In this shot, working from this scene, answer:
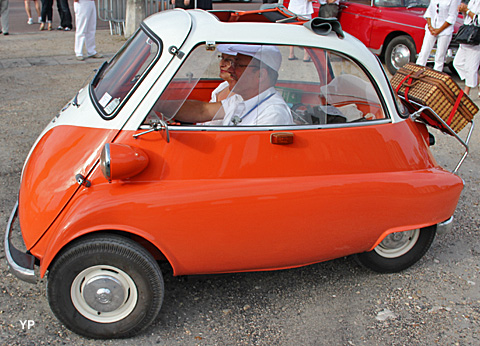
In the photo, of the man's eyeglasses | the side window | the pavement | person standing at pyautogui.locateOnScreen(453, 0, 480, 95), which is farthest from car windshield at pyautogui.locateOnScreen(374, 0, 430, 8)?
the man's eyeglasses

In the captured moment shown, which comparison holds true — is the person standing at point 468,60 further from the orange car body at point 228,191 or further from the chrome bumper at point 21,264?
the chrome bumper at point 21,264

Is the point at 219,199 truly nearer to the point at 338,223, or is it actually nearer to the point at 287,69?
the point at 338,223

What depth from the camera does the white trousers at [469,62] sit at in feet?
25.0

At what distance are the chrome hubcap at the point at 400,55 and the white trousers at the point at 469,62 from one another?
1729 mm

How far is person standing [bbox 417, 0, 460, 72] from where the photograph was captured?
7.96m

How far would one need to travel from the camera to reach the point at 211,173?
9.32ft

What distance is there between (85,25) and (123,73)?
24.0 feet

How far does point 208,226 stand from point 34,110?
5.11 metres

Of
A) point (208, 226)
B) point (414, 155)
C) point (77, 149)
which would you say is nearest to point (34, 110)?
Answer: point (77, 149)

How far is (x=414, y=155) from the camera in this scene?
10.7ft

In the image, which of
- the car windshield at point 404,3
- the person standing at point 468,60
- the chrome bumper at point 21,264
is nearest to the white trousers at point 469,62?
the person standing at point 468,60

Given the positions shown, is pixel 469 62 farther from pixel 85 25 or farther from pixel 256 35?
pixel 85 25

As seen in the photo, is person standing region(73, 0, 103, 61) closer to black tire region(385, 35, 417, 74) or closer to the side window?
black tire region(385, 35, 417, 74)

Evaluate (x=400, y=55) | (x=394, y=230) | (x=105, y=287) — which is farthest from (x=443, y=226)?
(x=400, y=55)
